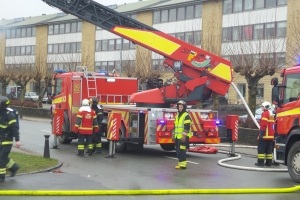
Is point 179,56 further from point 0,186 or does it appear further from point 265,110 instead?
point 0,186

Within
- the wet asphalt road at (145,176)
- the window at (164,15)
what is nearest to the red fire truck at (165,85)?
the wet asphalt road at (145,176)

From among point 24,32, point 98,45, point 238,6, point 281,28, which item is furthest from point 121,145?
point 24,32

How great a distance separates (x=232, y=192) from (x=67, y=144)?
10.5 metres

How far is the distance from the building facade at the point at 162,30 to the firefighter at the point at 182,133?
36.5 feet

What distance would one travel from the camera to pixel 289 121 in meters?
11.2

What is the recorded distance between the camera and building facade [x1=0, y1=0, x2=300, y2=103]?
37062 mm

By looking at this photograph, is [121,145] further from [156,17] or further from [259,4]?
[156,17]

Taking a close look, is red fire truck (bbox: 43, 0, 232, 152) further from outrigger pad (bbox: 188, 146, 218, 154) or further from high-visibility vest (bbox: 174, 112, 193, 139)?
high-visibility vest (bbox: 174, 112, 193, 139)

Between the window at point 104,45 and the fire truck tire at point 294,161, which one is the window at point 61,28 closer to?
the window at point 104,45

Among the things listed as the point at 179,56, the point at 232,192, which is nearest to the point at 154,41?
the point at 179,56

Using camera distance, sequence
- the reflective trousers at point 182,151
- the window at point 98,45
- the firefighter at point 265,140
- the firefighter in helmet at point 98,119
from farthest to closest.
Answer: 1. the window at point 98,45
2. the firefighter in helmet at point 98,119
3. the firefighter at point 265,140
4. the reflective trousers at point 182,151

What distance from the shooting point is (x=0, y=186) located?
362 inches

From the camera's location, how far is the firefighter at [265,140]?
42.9 ft

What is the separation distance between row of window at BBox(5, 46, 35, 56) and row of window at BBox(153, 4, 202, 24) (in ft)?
71.5
